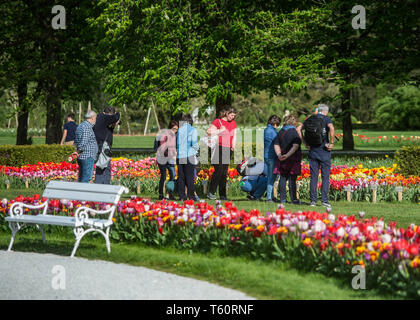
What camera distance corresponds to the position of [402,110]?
157 feet

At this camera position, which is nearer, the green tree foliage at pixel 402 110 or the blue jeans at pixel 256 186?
the blue jeans at pixel 256 186

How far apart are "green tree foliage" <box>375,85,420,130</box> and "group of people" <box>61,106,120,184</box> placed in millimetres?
39683

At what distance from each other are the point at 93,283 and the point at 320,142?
217 inches

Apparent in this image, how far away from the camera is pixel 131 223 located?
7.82m

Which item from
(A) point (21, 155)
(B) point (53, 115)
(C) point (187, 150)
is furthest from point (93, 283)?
(B) point (53, 115)

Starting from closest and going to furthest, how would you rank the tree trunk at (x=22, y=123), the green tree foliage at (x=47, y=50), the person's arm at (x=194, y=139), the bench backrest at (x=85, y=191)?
1. the bench backrest at (x=85, y=191)
2. the person's arm at (x=194, y=139)
3. the green tree foliage at (x=47, y=50)
4. the tree trunk at (x=22, y=123)

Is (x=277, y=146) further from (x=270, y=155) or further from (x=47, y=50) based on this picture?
(x=47, y=50)

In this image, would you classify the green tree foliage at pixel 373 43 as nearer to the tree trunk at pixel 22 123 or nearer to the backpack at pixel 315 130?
the backpack at pixel 315 130

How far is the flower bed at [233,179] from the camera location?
11.9m

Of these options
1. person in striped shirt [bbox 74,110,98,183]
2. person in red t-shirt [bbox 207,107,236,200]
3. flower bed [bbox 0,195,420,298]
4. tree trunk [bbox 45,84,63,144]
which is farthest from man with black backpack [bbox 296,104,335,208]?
tree trunk [bbox 45,84,63,144]

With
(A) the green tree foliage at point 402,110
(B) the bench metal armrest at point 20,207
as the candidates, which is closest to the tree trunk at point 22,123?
(B) the bench metal armrest at point 20,207

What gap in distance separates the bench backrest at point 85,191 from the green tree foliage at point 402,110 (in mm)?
42274

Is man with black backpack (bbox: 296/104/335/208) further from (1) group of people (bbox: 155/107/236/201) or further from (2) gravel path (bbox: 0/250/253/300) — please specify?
(2) gravel path (bbox: 0/250/253/300)

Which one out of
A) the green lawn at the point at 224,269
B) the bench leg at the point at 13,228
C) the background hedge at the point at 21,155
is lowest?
the green lawn at the point at 224,269
